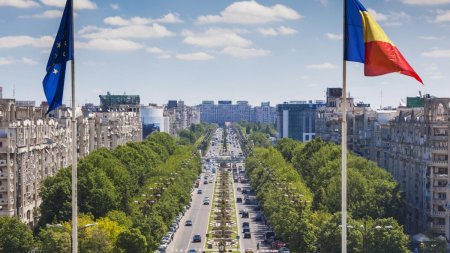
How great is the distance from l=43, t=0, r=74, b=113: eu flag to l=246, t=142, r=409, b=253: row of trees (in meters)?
59.2

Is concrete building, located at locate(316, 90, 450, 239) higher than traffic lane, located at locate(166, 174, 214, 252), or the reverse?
concrete building, located at locate(316, 90, 450, 239)

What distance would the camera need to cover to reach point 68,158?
591 ft

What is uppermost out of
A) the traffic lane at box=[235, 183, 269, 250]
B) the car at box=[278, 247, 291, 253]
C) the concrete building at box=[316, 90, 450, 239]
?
the concrete building at box=[316, 90, 450, 239]

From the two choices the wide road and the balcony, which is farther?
the wide road

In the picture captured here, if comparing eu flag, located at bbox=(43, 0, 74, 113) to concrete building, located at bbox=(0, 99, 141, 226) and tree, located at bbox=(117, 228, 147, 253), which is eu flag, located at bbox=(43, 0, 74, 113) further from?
concrete building, located at bbox=(0, 99, 141, 226)

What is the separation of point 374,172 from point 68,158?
2973 inches

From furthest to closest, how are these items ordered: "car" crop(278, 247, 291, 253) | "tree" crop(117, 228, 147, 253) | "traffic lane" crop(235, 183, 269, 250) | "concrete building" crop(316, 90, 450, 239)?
"traffic lane" crop(235, 183, 269, 250)
"concrete building" crop(316, 90, 450, 239)
"car" crop(278, 247, 291, 253)
"tree" crop(117, 228, 147, 253)

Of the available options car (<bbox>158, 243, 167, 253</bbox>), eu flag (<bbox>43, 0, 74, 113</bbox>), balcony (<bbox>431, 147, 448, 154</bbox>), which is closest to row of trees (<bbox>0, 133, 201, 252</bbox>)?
car (<bbox>158, 243, 167, 253</bbox>)

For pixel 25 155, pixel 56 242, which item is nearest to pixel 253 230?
pixel 25 155

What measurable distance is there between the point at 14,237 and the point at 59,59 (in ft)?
224

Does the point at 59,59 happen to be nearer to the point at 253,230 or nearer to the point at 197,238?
the point at 197,238

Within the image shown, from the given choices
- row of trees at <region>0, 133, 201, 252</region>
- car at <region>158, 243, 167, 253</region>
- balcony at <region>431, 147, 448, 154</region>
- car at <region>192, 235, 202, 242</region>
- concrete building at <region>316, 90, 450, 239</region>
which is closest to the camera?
row of trees at <region>0, 133, 201, 252</region>

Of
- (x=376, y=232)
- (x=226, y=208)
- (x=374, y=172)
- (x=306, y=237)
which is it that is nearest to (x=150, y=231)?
(x=306, y=237)

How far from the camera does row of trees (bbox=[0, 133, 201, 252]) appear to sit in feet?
335
